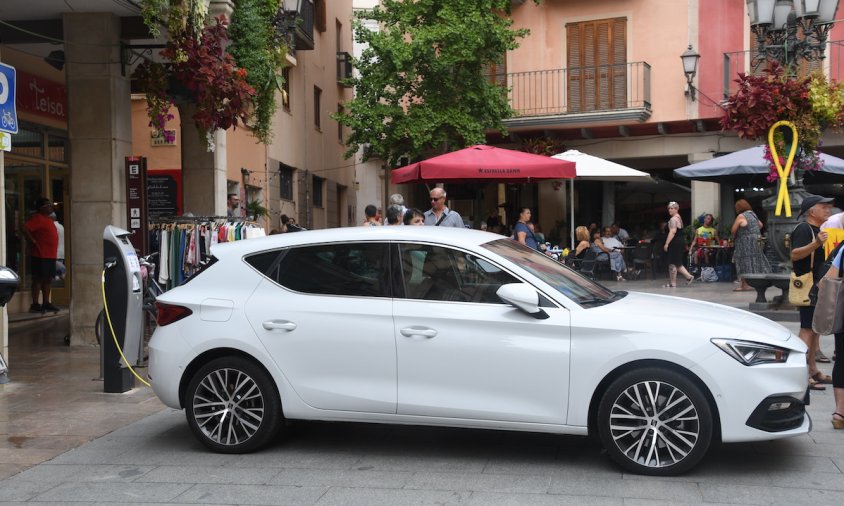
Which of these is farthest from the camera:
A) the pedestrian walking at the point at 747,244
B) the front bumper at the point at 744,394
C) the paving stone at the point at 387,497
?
the pedestrian walking at the point at 747,244

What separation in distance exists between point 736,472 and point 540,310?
158cm

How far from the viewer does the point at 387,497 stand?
206 inches

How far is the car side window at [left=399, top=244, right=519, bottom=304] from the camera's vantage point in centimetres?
591

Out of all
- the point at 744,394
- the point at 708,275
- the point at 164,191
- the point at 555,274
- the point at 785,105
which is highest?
the point at 785,105

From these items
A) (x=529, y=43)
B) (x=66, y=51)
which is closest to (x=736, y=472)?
(x=66, y=51)

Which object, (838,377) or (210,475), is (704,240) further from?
(210,475)

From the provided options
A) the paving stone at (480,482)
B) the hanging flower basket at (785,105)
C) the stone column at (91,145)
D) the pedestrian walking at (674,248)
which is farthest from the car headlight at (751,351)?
the pedestrian walking at (674,248)

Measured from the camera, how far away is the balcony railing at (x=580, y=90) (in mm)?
24562

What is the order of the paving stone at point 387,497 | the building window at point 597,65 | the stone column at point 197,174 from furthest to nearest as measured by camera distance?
the building window at point 597,65 < the stone column at point 197,174 < the paving stone at point 387,497

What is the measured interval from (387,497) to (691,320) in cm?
216

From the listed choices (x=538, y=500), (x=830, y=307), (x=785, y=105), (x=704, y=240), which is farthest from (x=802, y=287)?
(x=704, y=240)

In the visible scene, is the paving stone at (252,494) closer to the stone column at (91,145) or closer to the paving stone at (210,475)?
the paving stone at (210,475)

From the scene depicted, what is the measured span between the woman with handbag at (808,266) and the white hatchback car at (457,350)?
2.44m

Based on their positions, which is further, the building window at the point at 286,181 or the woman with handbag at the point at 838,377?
the building window at the point at 286,181
